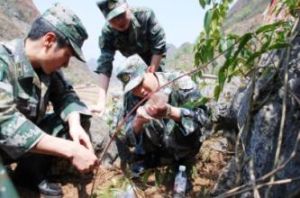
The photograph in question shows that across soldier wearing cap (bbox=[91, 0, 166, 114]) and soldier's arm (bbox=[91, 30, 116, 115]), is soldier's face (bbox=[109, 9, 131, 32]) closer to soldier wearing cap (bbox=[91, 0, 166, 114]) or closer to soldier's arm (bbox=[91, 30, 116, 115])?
soldier wearing cap (bbox=[91, 0, 166, 114])

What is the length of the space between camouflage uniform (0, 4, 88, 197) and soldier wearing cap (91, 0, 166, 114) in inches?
31.7

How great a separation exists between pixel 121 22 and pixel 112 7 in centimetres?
14

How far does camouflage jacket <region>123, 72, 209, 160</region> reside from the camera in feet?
9.99

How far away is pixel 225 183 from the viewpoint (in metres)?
2.30

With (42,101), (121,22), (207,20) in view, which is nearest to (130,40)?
(121,22)

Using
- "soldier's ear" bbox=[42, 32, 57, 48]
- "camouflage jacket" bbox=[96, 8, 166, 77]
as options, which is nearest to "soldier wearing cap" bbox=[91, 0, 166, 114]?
"camouflage jacket" bbox=[96, 8, 166, 77]

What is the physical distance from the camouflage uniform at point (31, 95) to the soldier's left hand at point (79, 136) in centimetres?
18

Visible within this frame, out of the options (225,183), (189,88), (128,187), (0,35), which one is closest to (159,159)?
(189,88)

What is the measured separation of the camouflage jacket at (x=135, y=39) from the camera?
3826 millimetres

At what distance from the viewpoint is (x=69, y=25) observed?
8.30 ft

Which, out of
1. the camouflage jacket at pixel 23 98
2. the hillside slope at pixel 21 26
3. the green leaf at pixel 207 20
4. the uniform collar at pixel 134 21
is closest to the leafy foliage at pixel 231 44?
the green leaf at pixel 207 20

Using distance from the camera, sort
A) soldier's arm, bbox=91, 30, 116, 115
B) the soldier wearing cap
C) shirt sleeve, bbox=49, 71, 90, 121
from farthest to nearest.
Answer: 1. soldier's arm, bbox=91, 30, 116, 115
2. the soldier wearing cap
3. shirt sleeve, bbox=49, 71, 90, 121

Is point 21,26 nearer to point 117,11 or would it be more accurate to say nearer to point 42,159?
point 117,11

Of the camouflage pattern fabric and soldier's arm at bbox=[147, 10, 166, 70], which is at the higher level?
the camouflage pattern fabric
